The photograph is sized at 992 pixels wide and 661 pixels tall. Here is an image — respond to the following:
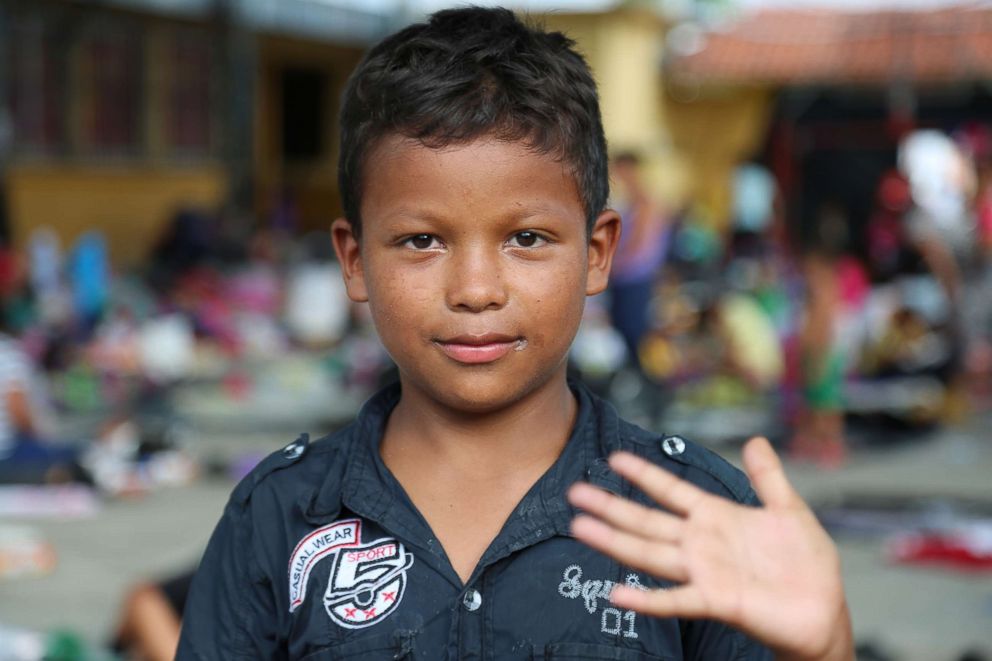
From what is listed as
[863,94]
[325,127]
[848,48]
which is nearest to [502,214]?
[863,94]

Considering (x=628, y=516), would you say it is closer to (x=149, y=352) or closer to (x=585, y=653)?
(x=585, y=653)

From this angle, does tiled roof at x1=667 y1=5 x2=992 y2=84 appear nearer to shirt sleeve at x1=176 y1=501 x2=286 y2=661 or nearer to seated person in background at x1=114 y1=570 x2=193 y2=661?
seated person in background at x1=114 y1=570 x2=193 y2=661

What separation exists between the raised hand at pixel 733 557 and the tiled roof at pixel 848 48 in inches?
425

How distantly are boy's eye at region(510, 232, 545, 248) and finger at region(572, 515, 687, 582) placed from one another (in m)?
0.42

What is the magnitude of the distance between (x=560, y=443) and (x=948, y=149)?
1033 cm

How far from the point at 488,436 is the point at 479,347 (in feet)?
0.50

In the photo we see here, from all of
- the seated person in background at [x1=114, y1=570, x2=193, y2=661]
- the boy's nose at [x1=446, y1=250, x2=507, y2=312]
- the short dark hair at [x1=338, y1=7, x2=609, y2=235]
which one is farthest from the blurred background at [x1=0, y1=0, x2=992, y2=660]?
the boy's nose at [x1=446, y1=250, x2=507, y2=312]

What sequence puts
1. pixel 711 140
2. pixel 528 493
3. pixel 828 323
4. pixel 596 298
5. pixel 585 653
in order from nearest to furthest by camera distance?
pixel 585 653, pixel 528 493, pixel 828 323, pixel 596 298, pixel 711 140

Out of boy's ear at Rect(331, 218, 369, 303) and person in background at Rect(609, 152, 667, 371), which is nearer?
boy's ear at Rect(331, 218, 369, 303)

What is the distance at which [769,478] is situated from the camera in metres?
1.34

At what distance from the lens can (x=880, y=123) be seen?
1149 centimetres

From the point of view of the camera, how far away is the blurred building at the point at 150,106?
13.7 meters

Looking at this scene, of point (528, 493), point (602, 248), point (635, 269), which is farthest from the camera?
point (635, 269)

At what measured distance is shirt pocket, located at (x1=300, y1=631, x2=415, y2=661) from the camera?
4.98 feet
